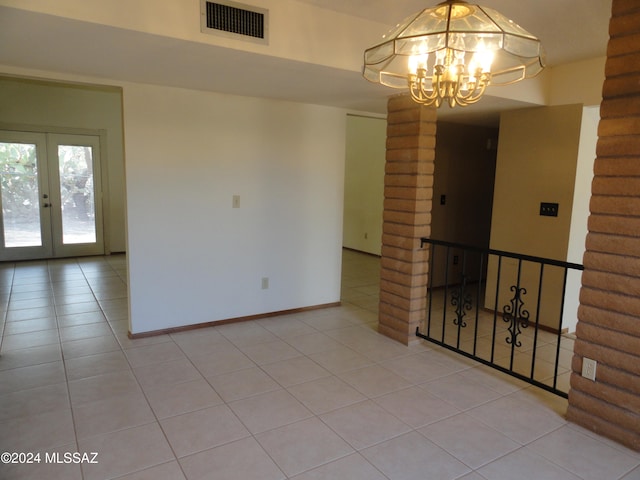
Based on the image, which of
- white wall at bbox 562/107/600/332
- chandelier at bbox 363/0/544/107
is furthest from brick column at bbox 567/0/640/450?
white wall at bbox 562/107/600/332

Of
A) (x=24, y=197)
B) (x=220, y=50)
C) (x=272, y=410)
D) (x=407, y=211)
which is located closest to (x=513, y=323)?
(x=407, y=211)

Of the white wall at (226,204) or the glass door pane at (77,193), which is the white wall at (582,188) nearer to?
the white wall at (226,204)

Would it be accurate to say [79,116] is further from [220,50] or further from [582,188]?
[582,188]

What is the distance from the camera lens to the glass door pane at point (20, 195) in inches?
251

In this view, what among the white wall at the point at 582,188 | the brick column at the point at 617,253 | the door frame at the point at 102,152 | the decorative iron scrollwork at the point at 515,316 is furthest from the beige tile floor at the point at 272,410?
the door frame at the point at 102,152

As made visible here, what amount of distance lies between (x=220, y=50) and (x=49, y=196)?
18.7 feet

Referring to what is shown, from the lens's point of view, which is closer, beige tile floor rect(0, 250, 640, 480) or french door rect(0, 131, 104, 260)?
beige tile floor rect(0, 250, 640, 480)

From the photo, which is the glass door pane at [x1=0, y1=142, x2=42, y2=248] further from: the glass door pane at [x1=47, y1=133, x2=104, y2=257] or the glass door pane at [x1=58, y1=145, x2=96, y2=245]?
the glass door pane at [x1=58, y1=145, x2=96, y2=245]

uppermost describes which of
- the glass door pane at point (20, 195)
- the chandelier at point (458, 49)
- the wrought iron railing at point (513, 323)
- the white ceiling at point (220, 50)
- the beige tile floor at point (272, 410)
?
the white ceiling at point (220, 50)

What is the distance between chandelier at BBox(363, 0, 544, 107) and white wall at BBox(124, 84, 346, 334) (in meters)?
2.08

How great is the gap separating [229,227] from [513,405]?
264cm

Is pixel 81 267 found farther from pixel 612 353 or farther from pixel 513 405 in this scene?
pixel 612 353

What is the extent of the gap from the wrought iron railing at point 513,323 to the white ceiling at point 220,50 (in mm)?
1458

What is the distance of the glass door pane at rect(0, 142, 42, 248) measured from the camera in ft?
20.9
